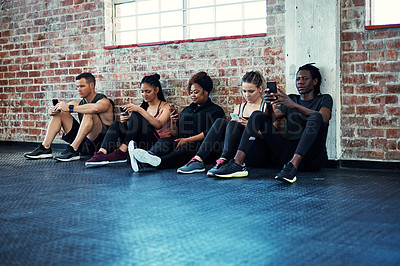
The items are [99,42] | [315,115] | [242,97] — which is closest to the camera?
[315,115]

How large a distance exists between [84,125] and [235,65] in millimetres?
2105

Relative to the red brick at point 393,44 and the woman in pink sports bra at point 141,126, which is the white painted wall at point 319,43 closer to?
the red brick at point 393,44

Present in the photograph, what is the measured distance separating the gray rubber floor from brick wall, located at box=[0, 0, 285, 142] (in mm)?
1648

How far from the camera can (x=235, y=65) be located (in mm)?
5246

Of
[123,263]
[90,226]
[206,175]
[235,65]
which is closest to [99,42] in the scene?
[235,65]

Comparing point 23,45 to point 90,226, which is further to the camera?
point 23,45

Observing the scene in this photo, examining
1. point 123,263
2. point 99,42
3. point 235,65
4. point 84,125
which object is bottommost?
point 123,263

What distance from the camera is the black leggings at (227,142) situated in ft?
14.0

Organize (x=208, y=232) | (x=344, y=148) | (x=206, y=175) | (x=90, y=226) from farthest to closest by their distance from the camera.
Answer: (x=344, y=148) → (x=206, y=175) → (x=90, y=226) → (x=208, y=232)

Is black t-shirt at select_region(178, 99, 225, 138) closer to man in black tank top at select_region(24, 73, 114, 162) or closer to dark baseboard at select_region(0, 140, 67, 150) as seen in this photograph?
man in black tank top at select_region(24, 73, 114, 162)

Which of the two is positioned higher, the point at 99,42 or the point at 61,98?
the point at 99,42

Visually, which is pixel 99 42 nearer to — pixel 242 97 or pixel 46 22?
pixel 46 22

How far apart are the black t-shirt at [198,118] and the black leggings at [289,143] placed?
820 mm

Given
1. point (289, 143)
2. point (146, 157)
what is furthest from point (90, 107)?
point (289, 143)
